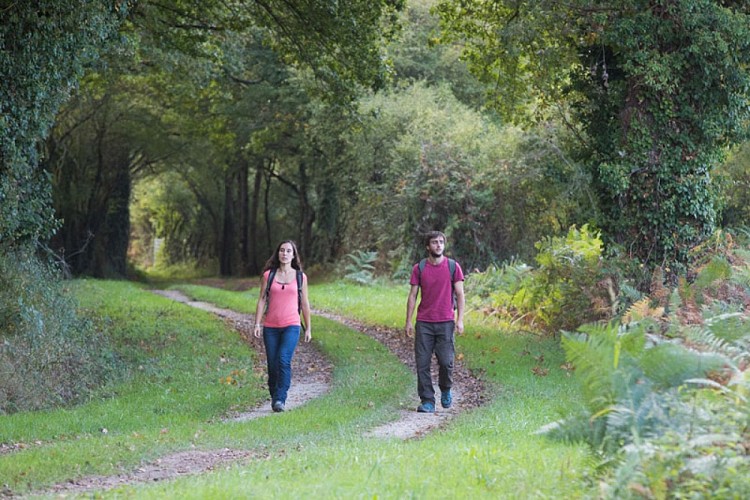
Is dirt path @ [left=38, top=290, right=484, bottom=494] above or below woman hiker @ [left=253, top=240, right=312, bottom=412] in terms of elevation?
below

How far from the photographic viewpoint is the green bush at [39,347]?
42.5 feet

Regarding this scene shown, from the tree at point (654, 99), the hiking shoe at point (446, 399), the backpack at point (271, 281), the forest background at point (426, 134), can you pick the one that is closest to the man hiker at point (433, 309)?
the hiking shoe at point (446, 399)

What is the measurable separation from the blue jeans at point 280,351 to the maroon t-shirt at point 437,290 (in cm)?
172

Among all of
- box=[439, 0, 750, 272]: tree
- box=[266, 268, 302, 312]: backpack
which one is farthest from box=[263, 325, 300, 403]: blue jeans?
box=[439, 0, 750, 272]: tree

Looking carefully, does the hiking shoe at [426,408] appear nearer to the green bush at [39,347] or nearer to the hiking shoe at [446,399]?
the hiking shoe at [446,399]

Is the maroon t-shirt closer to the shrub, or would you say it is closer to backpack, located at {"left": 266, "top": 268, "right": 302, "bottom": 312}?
backpack, located at {"left": 266, "top": 268, "right": 302, "bottom": 312}

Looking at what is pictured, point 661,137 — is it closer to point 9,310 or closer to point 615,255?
point 615,255

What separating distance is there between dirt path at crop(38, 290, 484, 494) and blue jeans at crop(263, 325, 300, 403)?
40 cm

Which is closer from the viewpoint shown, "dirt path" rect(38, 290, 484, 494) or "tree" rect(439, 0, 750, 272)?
"dirt path" rect(38, 290, 484, 494)

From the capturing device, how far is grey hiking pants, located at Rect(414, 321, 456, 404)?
1163 centimetres

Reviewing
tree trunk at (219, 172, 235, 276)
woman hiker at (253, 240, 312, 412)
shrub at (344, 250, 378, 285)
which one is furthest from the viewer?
tree trunk at (219, 172, 235, 276)

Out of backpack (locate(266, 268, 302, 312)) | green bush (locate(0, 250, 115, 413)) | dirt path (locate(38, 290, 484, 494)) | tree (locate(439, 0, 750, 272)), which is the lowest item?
dirt path (locate(38, 290, 484, 494))

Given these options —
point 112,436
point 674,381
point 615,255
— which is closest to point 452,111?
point 615,255

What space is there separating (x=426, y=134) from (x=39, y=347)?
64.8 feet
